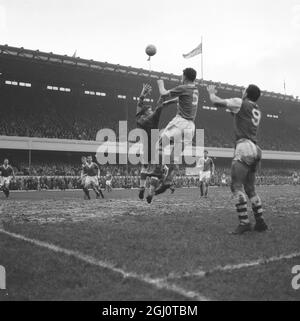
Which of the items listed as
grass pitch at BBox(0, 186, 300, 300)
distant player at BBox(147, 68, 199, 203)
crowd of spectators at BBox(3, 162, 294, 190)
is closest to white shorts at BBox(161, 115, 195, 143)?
distant player at BBox(147, 68, 199, 203)

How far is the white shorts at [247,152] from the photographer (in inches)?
258

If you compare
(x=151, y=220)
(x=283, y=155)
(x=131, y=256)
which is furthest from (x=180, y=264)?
(x=283, y=155)

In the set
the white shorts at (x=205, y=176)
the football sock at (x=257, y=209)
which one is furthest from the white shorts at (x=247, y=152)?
the white shorts at (x=205, y=176)

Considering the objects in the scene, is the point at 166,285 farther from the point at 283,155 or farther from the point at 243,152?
the point at 283,155

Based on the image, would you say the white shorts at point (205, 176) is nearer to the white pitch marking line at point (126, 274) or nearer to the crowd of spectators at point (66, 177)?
the crowd of spectators at point (66, 177)

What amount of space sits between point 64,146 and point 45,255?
104 feet

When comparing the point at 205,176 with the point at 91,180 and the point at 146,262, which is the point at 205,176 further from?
the point at 146,262

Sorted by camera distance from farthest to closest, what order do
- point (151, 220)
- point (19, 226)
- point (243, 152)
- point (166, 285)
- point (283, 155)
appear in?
1. point (283, 155)
2. point (151, 220)
3. point (19, 226)
4. point (243, 152)
5. point (166, 285)

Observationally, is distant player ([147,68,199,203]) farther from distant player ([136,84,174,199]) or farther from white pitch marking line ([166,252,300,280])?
white pitch marking line ([166,252,300,280])

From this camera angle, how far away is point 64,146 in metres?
35.6

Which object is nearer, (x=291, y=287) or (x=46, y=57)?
(x=291, y=287)

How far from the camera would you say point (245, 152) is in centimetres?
654

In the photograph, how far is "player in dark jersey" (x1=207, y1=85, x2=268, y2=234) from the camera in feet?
21.4

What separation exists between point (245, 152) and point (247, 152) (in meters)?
0.03
